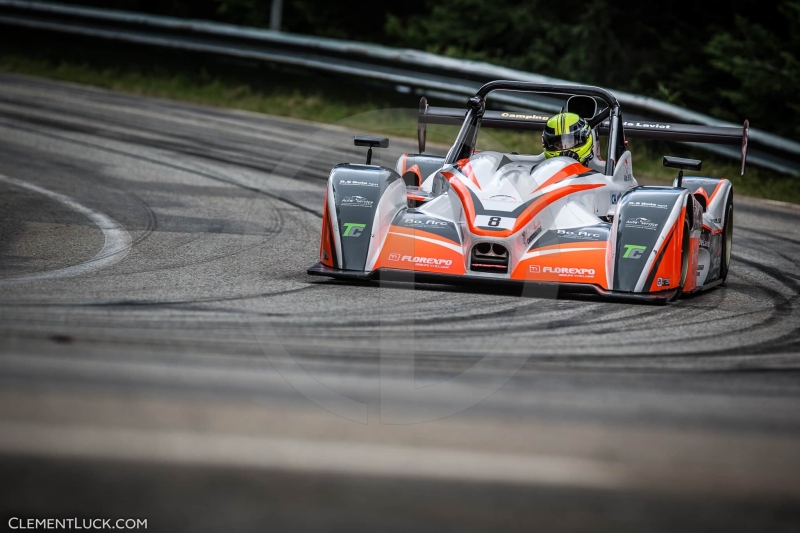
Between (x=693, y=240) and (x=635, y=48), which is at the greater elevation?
(x=635, y=48)

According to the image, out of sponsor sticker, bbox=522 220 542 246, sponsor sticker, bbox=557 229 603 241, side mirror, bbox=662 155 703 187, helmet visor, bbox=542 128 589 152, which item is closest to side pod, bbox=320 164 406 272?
sponsor sticker, bbox=522 220 542 246

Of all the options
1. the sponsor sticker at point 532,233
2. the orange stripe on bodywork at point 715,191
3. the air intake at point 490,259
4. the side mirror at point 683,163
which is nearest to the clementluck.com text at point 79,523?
the air intake at point 490,259

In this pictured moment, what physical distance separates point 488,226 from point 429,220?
1.63 ft

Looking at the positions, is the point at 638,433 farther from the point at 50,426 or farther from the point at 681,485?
the point at 50,426

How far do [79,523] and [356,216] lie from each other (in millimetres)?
4489

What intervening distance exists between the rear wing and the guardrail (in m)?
5.30

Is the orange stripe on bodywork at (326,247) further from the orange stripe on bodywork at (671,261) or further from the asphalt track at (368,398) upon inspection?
the orange stripe on bodywork at (671,261)

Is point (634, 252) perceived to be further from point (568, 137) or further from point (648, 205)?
point (568, 137)

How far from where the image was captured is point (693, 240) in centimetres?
781

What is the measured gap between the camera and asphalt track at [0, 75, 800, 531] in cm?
359

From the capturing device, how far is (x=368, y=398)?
4.68 metres

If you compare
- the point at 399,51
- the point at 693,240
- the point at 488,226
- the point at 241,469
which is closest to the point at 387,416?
the point at 241,469

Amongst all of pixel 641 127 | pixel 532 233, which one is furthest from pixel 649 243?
pixel 641 127

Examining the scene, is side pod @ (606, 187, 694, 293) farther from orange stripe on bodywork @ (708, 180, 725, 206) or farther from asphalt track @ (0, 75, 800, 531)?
orange stripe on bodywork @ (708, 180, 725, 206)
